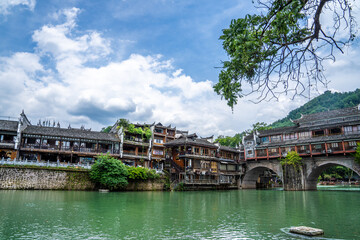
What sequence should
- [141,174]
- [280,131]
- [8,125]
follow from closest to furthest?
[141,174]
[8,125]
[280,131]

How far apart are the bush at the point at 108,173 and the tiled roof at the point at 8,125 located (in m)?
12.2

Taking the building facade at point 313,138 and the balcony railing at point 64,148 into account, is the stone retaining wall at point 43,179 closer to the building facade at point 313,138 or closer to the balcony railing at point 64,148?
the balcony railing at point 64,148

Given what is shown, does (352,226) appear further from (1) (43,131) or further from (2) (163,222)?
(1) (43,131)

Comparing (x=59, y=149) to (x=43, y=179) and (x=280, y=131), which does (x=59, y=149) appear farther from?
(x=280, y=131)

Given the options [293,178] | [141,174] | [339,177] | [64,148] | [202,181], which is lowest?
[202,181]

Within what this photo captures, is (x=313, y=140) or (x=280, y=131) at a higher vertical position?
(x=280, y=131)

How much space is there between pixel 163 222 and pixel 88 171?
2108cm

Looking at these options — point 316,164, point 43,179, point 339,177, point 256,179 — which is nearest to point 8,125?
point 43,179

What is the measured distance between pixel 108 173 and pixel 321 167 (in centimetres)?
3021

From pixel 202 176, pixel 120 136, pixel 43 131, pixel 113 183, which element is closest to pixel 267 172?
pixel 202 176

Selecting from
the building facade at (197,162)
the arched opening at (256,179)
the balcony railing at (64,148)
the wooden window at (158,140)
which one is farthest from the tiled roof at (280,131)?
the balcony railing at (64,148)

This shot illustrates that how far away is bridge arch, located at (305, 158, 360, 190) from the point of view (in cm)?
3384

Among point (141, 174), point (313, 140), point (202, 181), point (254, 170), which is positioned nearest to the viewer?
point (141, 174)

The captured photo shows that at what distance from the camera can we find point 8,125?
107ft
